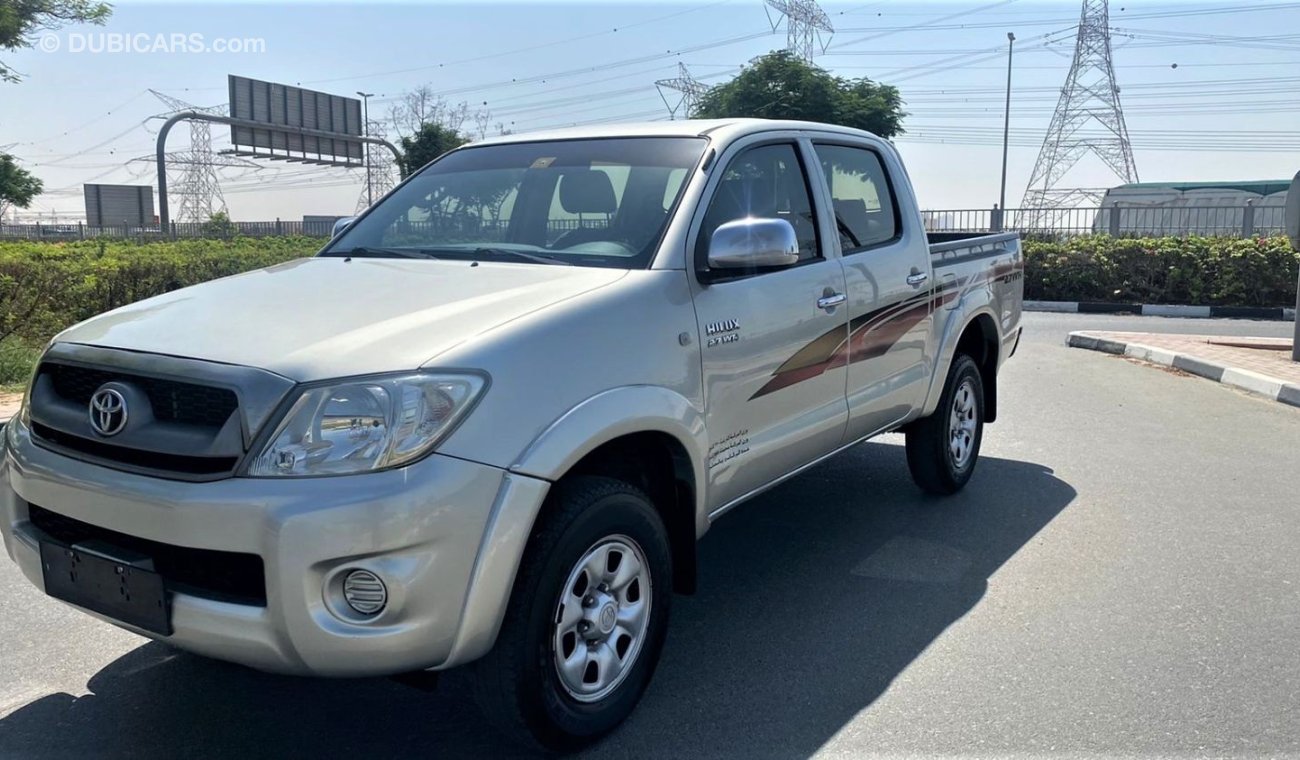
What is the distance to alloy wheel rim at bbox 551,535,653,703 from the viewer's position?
289cm

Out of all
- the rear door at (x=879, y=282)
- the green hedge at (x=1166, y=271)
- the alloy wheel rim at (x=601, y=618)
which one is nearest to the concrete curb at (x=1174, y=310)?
the green hedge at (x=1166, y=271)

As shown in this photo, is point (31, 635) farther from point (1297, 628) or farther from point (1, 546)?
point (1297, 628)

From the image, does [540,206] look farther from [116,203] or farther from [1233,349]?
[116,203]

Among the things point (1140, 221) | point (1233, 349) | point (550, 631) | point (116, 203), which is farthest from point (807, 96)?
point (116, 203)

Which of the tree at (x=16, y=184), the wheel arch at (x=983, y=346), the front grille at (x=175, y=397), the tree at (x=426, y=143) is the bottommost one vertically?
the wheel arch at (x=983, y=346)

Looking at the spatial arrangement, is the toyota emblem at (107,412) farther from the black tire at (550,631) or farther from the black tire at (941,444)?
the black tire at (941,444)

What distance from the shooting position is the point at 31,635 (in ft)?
12.6

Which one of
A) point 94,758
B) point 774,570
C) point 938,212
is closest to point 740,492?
point 774,570

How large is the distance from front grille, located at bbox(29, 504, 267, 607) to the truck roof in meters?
2.30

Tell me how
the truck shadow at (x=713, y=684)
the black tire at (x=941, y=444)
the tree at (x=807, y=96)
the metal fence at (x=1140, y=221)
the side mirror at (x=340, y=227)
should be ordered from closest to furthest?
the truck shadow at (x=713, y=684), the side mirror at (x=340, y=227), the black tire at (x=941, y=444), the metal fence at (x=1140, y=221), the tree at (x=807, y=96)

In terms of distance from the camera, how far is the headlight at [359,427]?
97.7 inches

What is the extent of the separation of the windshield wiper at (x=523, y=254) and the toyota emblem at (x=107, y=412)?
4.48 feet

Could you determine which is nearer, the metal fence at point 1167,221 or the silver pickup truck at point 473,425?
the silver pickup truck at point 473,425

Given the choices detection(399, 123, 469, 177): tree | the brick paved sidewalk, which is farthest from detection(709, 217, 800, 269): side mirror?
detection(399, 123, 469, 177): tree
